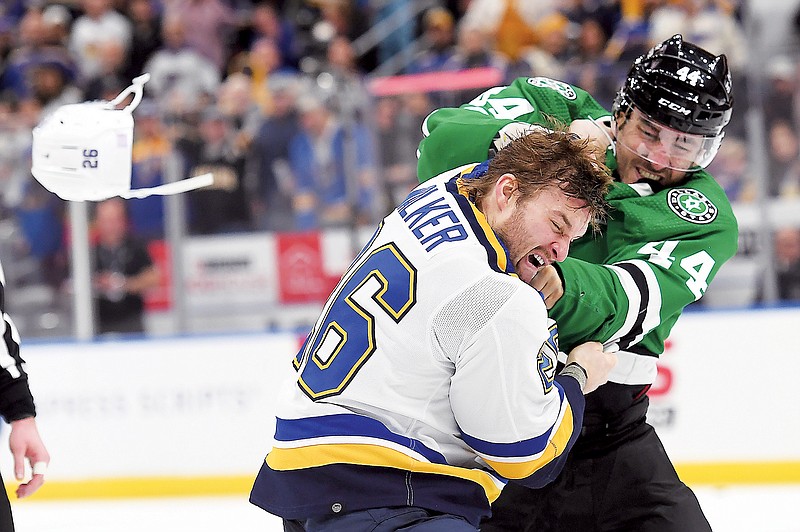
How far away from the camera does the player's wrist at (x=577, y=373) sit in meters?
2.20

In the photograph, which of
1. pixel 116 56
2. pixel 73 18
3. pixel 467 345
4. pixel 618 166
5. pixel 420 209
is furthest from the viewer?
pixel 73 18

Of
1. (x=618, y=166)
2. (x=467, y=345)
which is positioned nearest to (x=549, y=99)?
(x=618, y=166)

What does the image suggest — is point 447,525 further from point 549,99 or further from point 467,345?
point 549,99

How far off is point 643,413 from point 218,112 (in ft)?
12.8

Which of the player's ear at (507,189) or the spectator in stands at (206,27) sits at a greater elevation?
the spectator in stands at (206,27)

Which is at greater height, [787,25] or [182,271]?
[787,25]

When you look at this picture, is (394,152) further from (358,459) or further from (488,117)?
(358,459)

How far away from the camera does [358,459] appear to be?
198 centimetres

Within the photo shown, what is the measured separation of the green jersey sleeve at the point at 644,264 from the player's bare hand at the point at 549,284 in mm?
23

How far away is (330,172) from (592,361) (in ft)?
12.6

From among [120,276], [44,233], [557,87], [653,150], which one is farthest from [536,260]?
[44,233]

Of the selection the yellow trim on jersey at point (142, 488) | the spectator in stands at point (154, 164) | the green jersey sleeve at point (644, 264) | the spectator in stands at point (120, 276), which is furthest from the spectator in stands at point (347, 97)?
the green jersey sleeve at point (644, 264)

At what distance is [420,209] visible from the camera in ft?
6.73

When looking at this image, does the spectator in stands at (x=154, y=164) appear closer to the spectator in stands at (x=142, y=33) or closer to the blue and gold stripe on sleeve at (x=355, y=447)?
the spectator in stands at (x=142, y=33)
